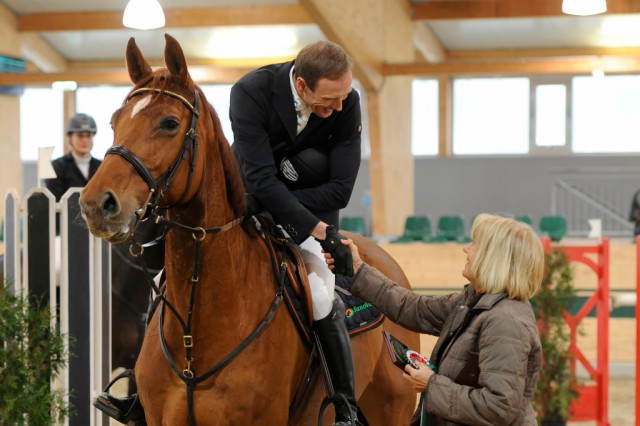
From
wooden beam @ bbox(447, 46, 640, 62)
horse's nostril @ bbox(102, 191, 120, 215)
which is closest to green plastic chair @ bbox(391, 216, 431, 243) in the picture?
wooden beam @ bbox(447, 46, 640, 62)

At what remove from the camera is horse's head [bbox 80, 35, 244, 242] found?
90.4 inches

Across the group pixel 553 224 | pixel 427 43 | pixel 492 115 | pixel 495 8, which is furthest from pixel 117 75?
pixel 553 224

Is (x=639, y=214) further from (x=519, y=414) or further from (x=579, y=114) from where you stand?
(x=519, y=414)

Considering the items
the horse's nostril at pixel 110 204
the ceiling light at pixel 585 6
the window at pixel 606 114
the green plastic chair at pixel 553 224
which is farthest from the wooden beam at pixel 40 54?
the horse's nostril at pixel 110 204

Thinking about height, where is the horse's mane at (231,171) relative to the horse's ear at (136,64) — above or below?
below

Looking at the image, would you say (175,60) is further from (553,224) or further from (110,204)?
(553,224)

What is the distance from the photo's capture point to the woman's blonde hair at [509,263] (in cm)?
248

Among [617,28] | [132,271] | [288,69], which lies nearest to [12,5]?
[617,28]

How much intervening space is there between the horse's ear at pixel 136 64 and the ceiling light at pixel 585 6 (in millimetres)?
6677

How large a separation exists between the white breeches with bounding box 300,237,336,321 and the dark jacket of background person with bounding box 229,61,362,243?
11cm

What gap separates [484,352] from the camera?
7.95 feet

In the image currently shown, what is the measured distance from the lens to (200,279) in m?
2.72

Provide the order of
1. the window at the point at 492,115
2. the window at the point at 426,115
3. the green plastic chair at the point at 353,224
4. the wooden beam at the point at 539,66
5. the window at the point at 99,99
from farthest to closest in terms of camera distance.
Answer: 1. the window at the point at 99,99
2. the window at the point at 426,115
3. the window at the point at 492,115
4. the wooden beam at the point at 539,66
5. the green plastic chair at the point at 353,224

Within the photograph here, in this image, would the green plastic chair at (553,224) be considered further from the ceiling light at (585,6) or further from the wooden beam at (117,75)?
the wooden beam at (117,75)
